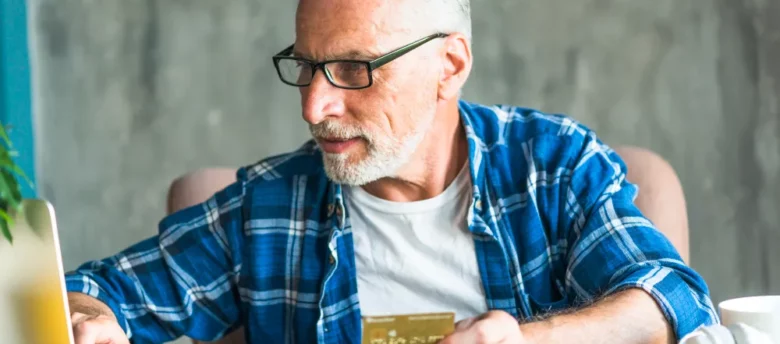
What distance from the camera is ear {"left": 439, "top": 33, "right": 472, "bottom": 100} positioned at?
1.72 m

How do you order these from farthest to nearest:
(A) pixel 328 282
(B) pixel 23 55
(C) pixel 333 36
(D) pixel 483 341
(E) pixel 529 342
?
(B) pixel 23 55, (A) pixel 328 282, (C) pixel 333 36, (E) pixel 529 342, (D) pixel 483 341

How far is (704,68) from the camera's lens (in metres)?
2.36

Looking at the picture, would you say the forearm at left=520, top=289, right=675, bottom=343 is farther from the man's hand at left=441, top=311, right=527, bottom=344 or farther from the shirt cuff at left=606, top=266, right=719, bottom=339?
the man's hand at left=441, top=311, right=527, bottom=344

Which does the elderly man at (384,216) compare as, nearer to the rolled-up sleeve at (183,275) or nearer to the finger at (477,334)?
the rolled-up sleeve at (183,275)

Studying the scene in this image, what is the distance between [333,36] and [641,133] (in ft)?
3.60

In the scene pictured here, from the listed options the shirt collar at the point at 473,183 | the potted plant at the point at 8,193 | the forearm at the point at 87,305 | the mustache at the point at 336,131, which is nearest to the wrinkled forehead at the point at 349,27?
the mustache at the point at 336,131

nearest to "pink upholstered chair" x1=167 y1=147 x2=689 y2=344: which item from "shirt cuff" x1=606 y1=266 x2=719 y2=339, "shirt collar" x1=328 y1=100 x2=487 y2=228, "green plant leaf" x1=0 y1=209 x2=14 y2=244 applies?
"shirt collar" x1=328 y1=100 x2=487 y2=228

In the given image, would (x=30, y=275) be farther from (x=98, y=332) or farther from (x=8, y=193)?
(x=98, y=332)

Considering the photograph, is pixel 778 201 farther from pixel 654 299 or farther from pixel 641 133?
pixel 654 299

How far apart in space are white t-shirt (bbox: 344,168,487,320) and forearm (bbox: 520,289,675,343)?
0.35 meters

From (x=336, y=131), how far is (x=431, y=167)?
215 mm

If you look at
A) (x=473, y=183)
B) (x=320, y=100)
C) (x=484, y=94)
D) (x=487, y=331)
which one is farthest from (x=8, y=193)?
(x=484, y=94)

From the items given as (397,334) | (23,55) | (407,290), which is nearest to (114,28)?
(23,55)

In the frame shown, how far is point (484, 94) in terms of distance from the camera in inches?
97.7
